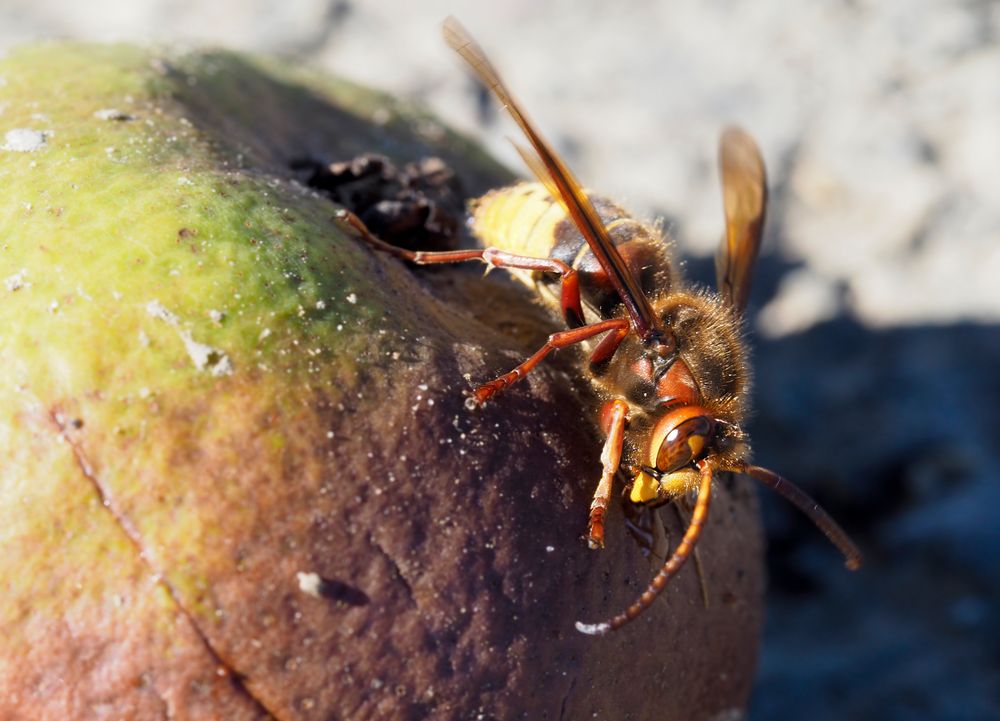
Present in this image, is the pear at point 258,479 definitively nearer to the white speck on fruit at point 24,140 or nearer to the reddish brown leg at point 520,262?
the white speck on fruit at point 24,140

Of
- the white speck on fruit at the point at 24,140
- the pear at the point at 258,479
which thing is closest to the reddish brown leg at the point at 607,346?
the pear at the point at 258,479

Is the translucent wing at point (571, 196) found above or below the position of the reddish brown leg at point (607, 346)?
above

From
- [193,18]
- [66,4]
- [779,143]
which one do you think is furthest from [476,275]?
[66,4]

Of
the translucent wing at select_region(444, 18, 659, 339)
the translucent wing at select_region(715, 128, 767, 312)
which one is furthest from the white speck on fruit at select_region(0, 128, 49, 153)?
the translucent wing at select_region(715, 128, 767, 312)

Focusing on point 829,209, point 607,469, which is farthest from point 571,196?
point 829,209

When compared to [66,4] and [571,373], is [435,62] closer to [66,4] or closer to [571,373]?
[66,4]

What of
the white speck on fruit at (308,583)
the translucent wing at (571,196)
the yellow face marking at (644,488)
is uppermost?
the translucent wing at (571,196)

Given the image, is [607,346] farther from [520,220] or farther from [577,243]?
A: [520,220]
